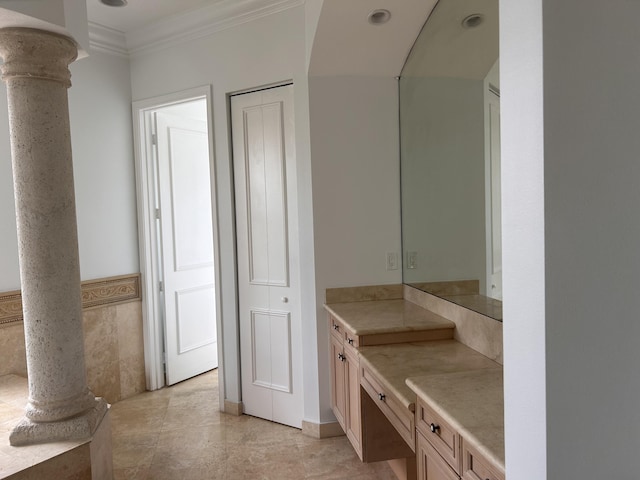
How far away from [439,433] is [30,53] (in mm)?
2368

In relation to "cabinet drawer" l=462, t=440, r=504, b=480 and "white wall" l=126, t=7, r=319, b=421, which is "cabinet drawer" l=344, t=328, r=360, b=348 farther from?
"cabinet drawer" l=462, t=440, r=504, b=480

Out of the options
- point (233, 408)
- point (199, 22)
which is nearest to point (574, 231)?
point (233, 408)

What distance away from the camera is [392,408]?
193 centimetres

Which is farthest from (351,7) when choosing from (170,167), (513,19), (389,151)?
(170,167)

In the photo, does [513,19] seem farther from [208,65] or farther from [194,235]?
[194,235]

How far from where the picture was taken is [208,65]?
11.3 ft

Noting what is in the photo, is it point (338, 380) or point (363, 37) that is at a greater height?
point (363, 37)

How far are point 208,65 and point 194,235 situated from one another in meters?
1.57

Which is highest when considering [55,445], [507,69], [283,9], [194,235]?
[283,9]

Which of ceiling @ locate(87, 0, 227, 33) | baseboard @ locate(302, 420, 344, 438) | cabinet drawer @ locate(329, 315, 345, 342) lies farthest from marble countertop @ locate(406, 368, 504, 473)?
ceiling @ locate(87, 0, 227, 33)

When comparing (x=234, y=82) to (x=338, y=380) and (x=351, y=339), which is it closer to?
(x=351, y=339)

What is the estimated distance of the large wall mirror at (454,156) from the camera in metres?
2.04

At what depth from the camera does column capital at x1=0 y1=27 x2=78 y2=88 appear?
2123mm

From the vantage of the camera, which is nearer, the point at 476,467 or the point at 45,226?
the point at 476,467
